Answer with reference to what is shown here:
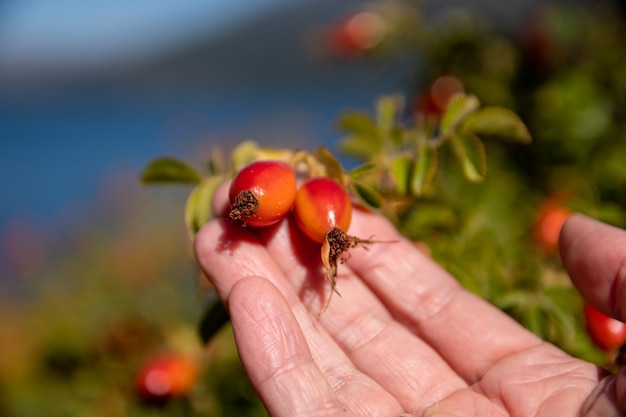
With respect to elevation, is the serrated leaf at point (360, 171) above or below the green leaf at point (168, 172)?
below

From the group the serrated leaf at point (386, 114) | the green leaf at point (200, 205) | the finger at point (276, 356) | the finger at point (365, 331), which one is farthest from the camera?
the serrated leaf at point (386, 114)

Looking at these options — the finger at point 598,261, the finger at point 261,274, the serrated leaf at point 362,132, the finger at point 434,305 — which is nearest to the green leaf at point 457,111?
the serrated leaf at point 362,132

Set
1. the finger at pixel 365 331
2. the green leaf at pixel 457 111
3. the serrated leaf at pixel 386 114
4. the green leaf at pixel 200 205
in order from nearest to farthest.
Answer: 1. the finger at pixel 365 331
2. the green leaf at pixel 200 205
3. the green leaf at pixel 457 111
4. the serrated leaf at pixel 386 114

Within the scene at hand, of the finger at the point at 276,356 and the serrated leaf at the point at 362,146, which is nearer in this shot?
the finger at the point at 276,356

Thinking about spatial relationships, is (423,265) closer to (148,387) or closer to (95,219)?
(148,387)

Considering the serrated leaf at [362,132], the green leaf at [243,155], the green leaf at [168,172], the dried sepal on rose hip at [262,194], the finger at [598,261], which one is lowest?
the finger at [598,261]

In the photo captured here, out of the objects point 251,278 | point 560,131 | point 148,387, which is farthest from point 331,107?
point 251,278

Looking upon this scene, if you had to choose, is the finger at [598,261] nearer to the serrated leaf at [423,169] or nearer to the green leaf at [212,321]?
the serrated leaf at [423,169]

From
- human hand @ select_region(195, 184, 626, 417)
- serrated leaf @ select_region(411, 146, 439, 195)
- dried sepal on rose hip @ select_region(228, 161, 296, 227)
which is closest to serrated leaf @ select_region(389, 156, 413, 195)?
serrated leaf @ select_region(411, 146, 439, 195)
